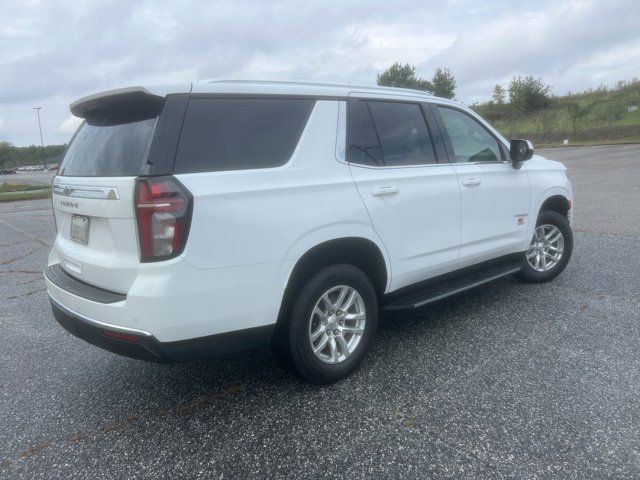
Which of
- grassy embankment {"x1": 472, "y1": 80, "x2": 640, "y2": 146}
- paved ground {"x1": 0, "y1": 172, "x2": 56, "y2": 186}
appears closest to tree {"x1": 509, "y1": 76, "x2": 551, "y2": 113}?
grassy embankment {"x1": 472, "y1": 80, "x2": 640, "y2": 146}

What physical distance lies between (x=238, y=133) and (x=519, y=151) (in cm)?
285

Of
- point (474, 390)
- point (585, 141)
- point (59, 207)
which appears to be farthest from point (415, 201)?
point (585, 141)

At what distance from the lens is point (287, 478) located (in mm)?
2547

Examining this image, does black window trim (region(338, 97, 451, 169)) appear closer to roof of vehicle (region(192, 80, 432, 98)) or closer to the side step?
roof of vehicle (region(192, 80, 432, 98))

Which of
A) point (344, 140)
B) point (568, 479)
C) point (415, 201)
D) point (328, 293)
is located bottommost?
point (568, 479)

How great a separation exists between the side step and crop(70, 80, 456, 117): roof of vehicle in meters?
1.49

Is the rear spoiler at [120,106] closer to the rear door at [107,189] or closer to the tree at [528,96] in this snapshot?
the rear door at [107,189]

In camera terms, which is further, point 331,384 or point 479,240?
point 479,240

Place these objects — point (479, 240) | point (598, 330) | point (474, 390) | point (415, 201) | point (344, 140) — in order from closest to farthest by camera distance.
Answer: point (474, 390)
point (344, 140)
point (415, 201)
point (598, 330)
point (479, 240)

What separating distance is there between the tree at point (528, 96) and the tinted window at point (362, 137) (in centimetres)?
4425

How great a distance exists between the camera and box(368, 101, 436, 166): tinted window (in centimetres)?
380

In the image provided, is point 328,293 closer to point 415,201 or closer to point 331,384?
point 331,384

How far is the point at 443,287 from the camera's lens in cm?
416

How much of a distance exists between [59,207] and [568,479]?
3.30 m
